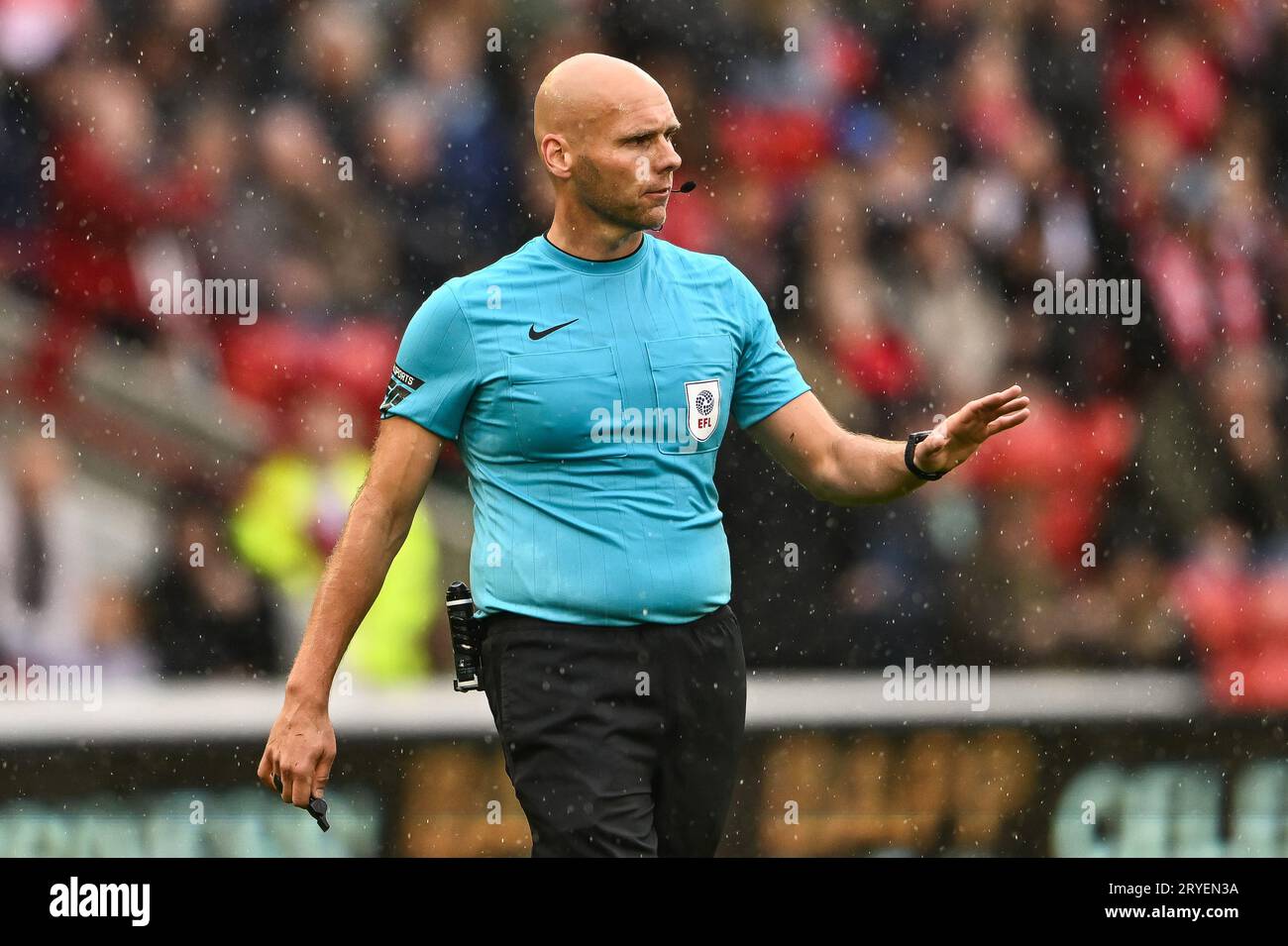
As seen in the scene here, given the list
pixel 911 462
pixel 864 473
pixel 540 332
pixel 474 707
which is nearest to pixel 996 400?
pixel 911 462

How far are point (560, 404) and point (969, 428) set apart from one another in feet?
2.48

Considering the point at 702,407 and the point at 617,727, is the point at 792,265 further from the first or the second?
the point at 617,727

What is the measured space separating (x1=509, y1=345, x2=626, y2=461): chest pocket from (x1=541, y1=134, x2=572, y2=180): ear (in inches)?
15.3

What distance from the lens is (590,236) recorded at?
4.07 metres

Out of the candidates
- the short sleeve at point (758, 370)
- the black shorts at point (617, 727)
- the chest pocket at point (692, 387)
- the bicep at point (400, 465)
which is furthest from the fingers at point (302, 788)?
the short sleeve at point (758, 370)

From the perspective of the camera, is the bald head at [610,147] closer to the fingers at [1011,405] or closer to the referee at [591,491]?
the referee at [591,491]

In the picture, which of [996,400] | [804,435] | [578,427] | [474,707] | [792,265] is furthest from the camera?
[792,265]

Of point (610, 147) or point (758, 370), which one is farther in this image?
point (758, 370)

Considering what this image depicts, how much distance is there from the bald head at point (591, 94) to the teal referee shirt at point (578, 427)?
0.84ft

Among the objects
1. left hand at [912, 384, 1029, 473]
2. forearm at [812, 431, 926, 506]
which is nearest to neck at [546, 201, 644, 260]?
forearm at [812, 431, 926, 506]

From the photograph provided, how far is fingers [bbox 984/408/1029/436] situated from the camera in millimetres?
3747

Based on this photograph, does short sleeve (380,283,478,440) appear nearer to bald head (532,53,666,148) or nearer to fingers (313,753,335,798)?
bald head (532,53,666,148)

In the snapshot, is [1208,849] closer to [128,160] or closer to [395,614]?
[395,614]

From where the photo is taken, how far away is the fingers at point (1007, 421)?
375 centimetres
